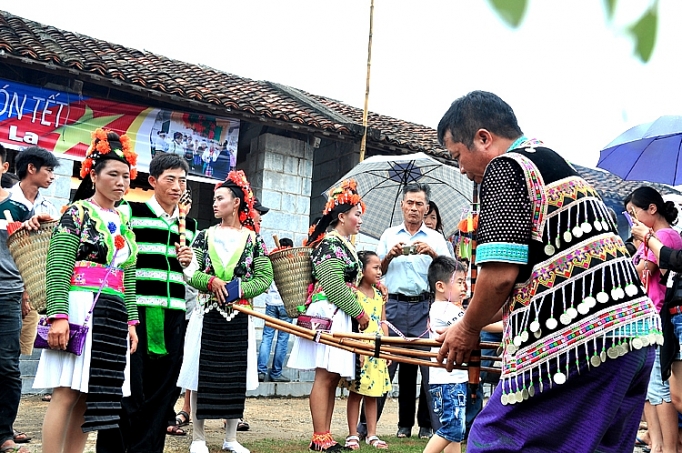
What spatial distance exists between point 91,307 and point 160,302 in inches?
32.5

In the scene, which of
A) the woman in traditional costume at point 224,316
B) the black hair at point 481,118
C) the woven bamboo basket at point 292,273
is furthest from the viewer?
the woven bamboo basket at point 292,273

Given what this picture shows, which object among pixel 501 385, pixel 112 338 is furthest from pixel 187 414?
pixel 501 385

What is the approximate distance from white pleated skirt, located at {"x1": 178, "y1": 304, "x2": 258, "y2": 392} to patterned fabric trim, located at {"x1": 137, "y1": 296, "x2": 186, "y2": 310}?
63 centimetres

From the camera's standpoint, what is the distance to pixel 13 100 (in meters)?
8.70

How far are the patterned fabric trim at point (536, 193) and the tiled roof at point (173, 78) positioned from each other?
7.46 metres

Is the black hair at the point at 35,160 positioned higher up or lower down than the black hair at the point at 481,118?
higher up

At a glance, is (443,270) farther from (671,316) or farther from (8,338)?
(8,338)

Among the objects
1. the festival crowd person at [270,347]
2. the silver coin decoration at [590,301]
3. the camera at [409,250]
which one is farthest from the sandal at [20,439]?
the festival crowd person at [270,347]

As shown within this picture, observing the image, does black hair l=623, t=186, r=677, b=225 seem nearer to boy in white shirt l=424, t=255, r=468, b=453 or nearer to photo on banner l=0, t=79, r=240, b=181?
boy in white shirt l=424, t=255, r=468, b=453

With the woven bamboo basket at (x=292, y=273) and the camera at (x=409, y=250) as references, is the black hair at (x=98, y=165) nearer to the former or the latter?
the woven bamboo basket at (x=292, y=273)

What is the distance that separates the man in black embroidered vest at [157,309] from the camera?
452 centimetres

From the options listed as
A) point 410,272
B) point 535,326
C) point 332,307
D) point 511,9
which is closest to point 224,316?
point 332,307

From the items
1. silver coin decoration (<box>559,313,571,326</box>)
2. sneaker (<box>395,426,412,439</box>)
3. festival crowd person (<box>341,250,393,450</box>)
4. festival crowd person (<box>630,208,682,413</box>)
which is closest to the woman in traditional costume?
festival crowd person (<box>341,250,393,450</box>)

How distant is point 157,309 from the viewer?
468 centimetres
